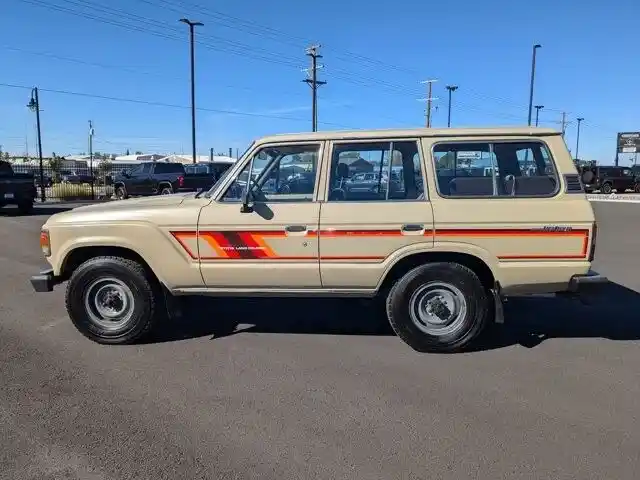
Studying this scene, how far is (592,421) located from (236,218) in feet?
10.2

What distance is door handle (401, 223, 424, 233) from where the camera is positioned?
15.5 ft

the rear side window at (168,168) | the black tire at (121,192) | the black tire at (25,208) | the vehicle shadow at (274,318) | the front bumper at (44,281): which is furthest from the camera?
the black tire at (121,192)

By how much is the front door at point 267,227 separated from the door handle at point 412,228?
75cm

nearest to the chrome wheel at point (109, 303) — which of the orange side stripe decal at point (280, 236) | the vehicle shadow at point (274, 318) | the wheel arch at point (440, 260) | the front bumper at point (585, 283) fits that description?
the vehicle shadow at point (274, 318)

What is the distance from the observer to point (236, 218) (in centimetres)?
486

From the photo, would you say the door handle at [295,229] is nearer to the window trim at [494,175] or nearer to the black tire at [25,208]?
the window trim at [494,175]

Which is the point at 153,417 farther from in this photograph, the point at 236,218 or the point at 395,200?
the point at 395,200

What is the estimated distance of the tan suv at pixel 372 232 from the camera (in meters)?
4.70

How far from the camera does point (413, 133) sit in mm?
4945

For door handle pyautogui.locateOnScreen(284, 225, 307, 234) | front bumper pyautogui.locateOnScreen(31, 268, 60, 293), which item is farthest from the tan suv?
front bumper pyautogui.locateOnScreen(31, 268, 60, 293)

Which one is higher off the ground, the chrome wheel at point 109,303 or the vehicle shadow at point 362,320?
the chrome wheel at point 109,303

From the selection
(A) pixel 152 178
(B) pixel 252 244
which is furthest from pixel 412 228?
(A) pixel 152 178

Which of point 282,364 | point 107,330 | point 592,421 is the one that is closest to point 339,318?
point 282,364

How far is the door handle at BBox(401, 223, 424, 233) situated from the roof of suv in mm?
822
